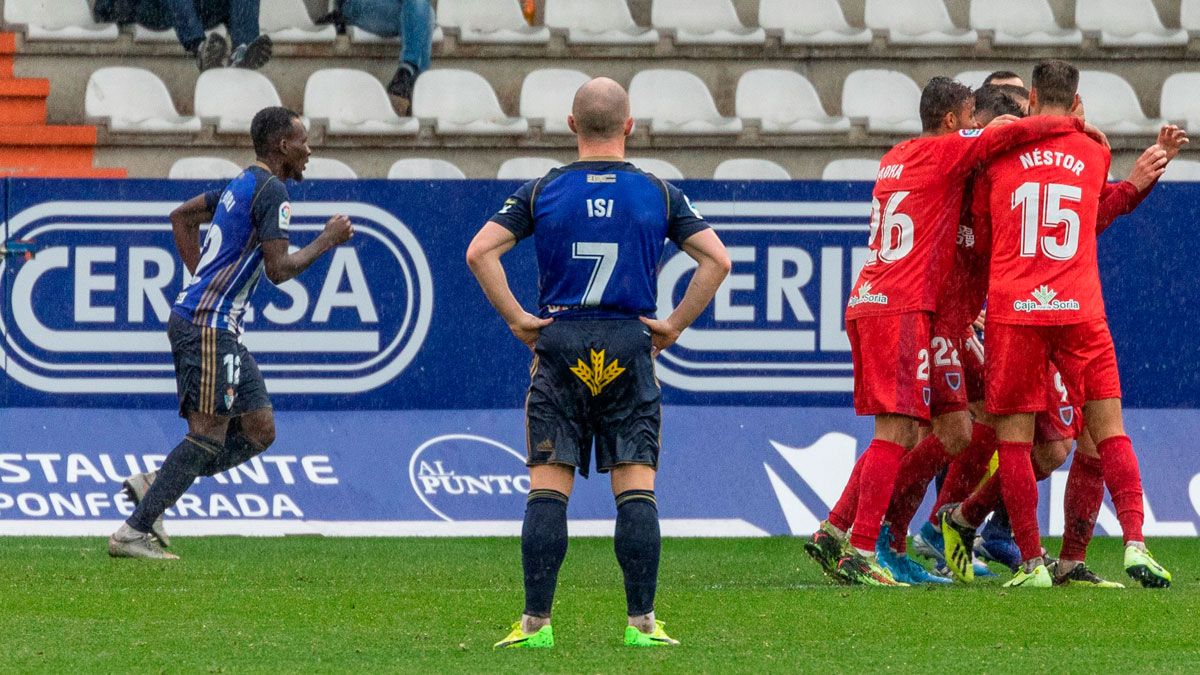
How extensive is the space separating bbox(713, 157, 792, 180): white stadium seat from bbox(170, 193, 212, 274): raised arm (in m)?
4.46

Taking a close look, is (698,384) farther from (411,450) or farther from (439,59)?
(439,59)

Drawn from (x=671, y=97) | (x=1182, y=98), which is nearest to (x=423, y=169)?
(x=671, y=97)

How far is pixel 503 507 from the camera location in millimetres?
9938

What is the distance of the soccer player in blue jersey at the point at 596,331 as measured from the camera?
524 centimetres

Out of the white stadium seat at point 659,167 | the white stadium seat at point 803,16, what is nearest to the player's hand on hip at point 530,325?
the white stadium seat at point 659,167

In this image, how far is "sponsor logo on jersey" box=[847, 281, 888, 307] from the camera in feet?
23.8

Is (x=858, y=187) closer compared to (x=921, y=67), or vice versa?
(x=858, y=187)

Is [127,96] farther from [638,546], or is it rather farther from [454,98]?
[638,546]

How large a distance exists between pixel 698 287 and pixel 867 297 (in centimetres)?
213

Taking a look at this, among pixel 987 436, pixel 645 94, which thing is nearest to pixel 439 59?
pixel 645 94

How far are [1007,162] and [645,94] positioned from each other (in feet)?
21.0

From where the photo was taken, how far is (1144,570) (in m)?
7.00

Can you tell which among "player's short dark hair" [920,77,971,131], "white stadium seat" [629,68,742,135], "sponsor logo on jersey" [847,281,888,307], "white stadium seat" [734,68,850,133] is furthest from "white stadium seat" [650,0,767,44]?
"sponsor logo on jersey" [847,281,888,307]

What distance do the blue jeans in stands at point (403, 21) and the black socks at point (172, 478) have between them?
5.69 meters
